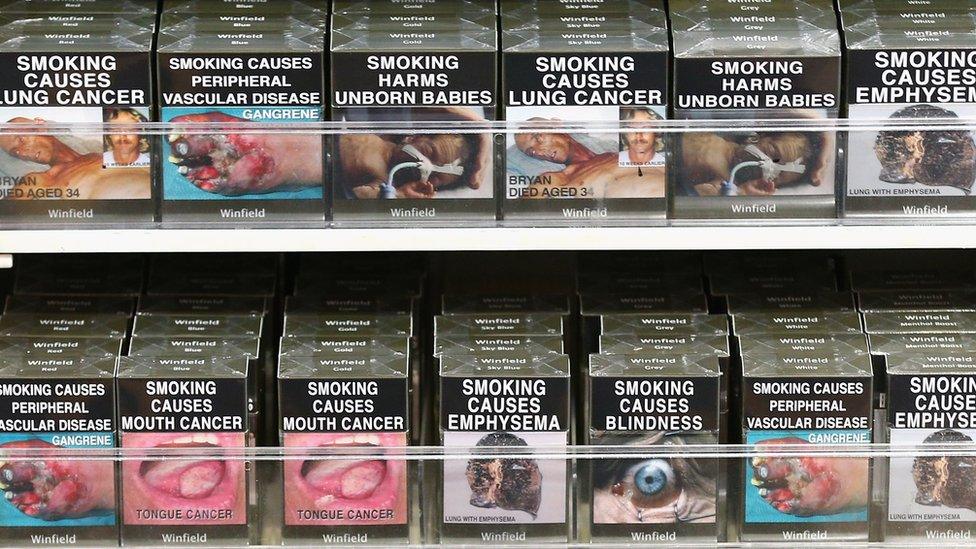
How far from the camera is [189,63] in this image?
1.74 m

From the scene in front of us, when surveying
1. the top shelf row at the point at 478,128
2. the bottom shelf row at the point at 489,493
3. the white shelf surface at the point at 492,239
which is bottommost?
the bottom shelf row at the point at 489,493

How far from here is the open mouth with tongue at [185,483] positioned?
5.78ft

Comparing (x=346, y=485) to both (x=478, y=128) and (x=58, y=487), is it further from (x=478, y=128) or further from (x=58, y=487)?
(x=478, y=128)

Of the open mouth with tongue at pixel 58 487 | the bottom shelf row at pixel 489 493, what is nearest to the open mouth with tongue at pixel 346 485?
the bottom shelf row at pixel 489 493

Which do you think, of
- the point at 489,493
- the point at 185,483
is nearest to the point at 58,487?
the point at 185,483

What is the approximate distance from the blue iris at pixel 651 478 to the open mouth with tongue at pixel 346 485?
12.8 inches

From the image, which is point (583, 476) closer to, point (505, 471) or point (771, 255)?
point (505, 471)

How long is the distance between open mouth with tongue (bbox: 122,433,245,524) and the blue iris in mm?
548

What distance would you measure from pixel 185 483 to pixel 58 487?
173 mm

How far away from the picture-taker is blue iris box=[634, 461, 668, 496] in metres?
1.76

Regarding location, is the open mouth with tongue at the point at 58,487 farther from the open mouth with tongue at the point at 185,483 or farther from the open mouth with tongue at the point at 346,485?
the open mouth with tongue at the point at 346,485

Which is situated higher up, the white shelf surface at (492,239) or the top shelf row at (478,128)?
the top shelf row at (478,128)

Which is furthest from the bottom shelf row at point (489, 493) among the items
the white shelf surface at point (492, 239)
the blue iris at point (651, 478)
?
the white shelf surface at point (492, 239)

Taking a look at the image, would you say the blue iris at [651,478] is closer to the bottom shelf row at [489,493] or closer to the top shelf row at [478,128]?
the bottom shelf row at [489,493]
